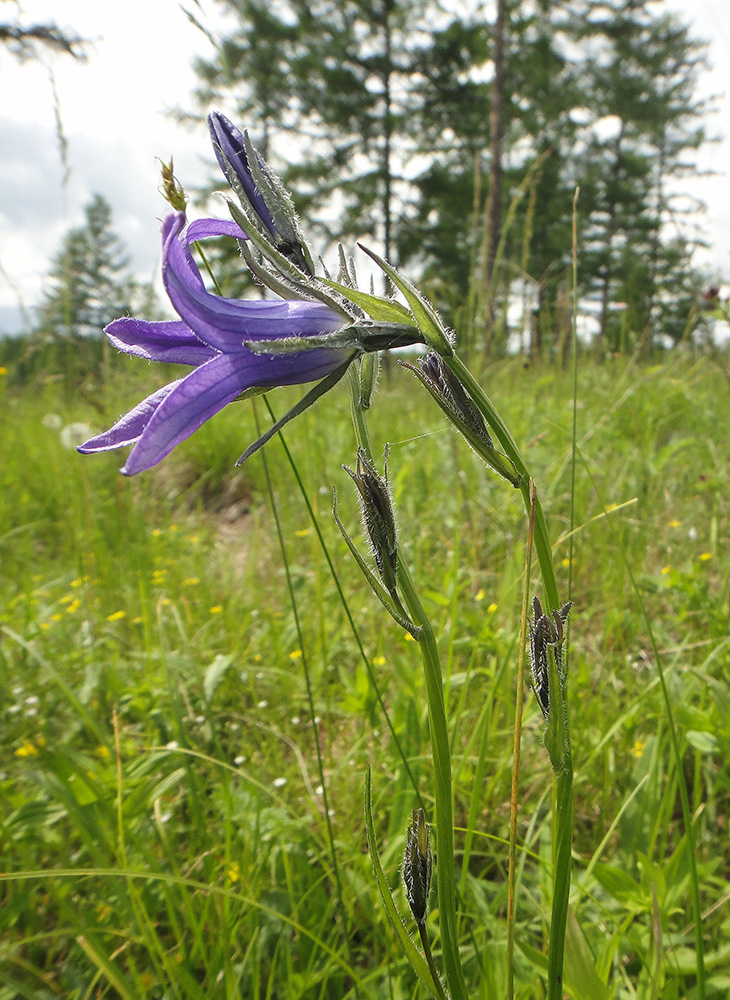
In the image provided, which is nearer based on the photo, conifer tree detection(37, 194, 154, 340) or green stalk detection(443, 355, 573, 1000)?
green stalk detection(443, 355, 573, 1000)

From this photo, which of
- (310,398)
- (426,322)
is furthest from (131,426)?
(426,322)

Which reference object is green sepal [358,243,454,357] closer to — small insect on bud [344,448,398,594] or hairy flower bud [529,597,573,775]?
small insect on bud [344,448,398,594]

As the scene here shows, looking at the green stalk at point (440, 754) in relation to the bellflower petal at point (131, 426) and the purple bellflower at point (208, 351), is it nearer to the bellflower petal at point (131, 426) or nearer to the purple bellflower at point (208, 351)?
the purple bellflower at point (208, 351)

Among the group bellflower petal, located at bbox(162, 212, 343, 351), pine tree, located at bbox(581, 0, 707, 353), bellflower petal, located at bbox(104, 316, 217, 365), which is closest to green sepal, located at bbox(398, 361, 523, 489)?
bellflower petal, located at bbox(162, 212, 343, 351)

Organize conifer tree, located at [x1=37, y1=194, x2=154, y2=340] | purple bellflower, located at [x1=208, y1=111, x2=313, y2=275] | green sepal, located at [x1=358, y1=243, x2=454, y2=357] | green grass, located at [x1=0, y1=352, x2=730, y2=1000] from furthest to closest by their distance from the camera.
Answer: conifer tree, located at [x1=37, y1=194, x2=154, y2=340] → green grass, located at [x1=0, y1=352, x2=730, y2=1000] → purple bellflower, located at [x1=208, y1=111, x2=313, y2=275] → green sepal, located at [x1=358, y1=243, x2=454, y2=357]

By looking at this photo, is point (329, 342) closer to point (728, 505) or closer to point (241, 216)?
point (241, 216)

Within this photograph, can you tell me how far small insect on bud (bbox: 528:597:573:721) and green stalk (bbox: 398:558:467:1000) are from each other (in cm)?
10

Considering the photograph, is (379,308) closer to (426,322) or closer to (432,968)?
(426,322)

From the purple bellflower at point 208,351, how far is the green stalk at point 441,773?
0.78 ft

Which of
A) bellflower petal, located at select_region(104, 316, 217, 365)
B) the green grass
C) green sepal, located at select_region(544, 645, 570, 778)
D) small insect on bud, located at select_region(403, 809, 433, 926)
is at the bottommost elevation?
the green grass

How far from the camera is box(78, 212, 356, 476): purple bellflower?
0.61 m

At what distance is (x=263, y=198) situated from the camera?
714 millimetres

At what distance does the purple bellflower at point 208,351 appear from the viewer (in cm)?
→ 61

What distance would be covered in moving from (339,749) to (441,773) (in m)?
1.19
